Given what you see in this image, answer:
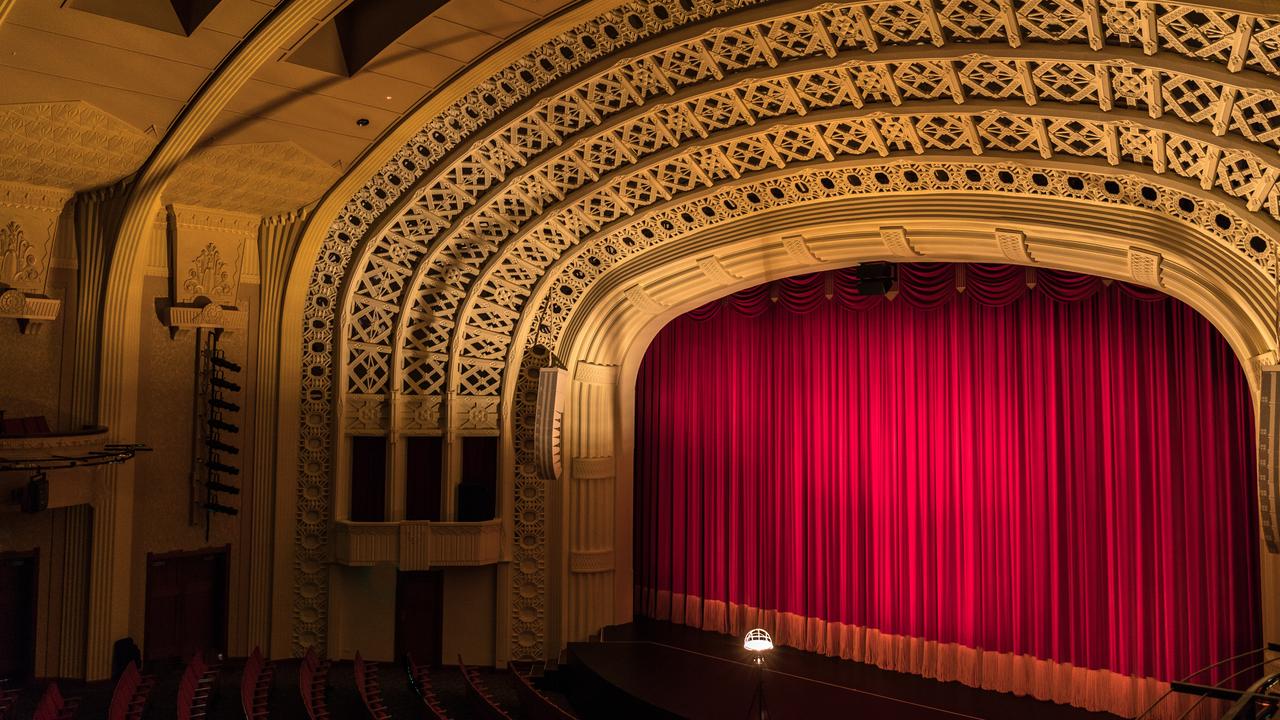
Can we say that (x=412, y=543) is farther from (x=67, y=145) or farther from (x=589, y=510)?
(x=67, y=145)

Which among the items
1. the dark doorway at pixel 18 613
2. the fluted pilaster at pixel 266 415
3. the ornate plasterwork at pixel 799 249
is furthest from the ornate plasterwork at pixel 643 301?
the dark doorway at pixel 18 613

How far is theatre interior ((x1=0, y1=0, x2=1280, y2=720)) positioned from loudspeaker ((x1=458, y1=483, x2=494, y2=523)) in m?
0.04

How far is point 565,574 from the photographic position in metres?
13.5

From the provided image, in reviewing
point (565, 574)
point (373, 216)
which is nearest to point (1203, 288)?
point (565, 574)

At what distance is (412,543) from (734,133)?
20.7ft

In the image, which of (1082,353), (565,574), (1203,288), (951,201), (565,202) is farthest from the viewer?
(565,574)

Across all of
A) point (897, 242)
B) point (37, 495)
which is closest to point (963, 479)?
point (897, 242)

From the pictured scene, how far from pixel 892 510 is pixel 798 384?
211 centimetres

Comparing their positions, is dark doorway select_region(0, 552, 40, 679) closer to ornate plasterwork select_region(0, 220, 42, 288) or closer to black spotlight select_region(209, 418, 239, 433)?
black spotlight select_region(209, 418, 239, 433)

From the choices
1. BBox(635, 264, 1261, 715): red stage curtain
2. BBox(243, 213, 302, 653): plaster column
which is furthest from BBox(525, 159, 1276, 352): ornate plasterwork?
BBox(243, 213, 302, 653): plaster column

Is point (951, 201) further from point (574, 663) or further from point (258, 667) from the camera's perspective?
point (258, 667)

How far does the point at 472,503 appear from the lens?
13148mm

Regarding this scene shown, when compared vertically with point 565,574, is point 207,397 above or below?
above

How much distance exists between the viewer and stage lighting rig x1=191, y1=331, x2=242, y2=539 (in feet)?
39.5
